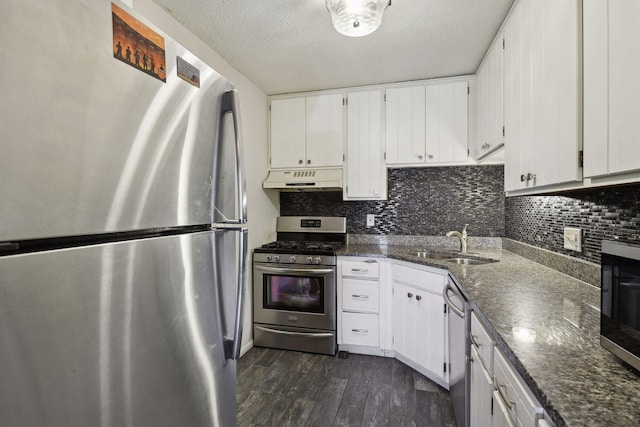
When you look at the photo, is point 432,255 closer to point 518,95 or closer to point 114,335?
point 518,95

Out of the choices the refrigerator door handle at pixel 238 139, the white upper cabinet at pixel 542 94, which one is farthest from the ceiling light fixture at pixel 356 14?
the refrigerator door handle at pixel 238 139

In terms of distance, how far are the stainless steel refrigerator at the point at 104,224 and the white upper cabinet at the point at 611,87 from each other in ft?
3.90

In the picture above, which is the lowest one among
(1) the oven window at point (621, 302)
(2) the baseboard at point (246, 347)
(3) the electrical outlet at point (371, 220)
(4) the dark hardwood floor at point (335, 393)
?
(4) the dark hardwood floor at point (335, 393)

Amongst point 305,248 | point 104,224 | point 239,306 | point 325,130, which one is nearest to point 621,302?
point 239,306

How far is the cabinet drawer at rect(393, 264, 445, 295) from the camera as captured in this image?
207 cm

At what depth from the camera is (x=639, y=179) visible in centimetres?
80

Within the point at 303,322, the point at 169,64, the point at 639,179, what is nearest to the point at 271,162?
the point at 303,322

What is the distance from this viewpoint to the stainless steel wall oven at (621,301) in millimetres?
689

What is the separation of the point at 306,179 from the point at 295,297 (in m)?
1.12

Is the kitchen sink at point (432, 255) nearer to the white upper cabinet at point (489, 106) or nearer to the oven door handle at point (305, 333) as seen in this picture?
the white upper cabinet at point (489, 106)

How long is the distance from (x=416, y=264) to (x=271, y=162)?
176cm

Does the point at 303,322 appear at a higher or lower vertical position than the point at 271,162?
lower

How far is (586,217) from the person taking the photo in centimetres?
151

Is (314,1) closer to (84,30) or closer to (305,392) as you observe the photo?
(84,30)
